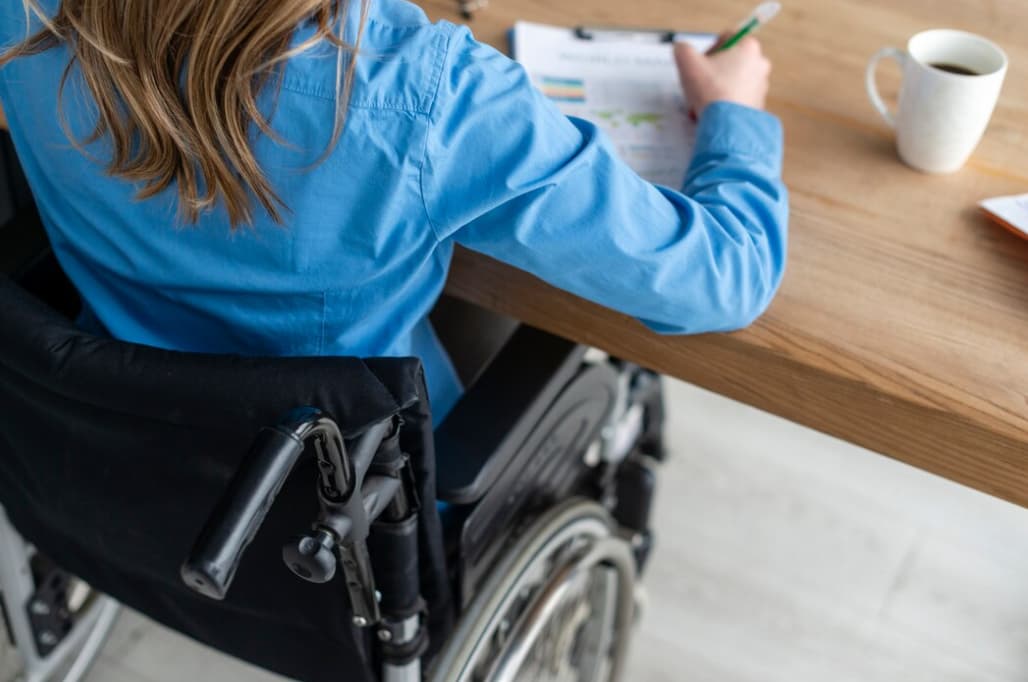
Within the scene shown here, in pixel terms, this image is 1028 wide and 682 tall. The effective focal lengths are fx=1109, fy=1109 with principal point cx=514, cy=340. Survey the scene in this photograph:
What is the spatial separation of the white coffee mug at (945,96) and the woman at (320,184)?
0.16 metres

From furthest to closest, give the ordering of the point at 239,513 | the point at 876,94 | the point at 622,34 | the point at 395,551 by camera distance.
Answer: the point at 622,34, the point at 876,94, the point at 395,551, the point at 239,513

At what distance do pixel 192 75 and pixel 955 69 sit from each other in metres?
0.66

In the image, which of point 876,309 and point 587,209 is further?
point 876,309

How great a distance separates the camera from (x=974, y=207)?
3.10ft

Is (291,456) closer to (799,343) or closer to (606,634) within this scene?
(799,343)

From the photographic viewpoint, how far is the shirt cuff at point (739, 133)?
2.99 ft

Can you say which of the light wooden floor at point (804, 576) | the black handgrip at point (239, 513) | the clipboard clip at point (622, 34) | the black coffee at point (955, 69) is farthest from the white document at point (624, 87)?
the light wooden floor at point (804, 576)

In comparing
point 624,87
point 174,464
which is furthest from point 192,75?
point 624,87

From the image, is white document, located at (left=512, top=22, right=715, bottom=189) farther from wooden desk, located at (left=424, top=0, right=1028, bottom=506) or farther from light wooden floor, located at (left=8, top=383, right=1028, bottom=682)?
light wooden floor, located at (left=8, top=383, right=1028, bottom=682)

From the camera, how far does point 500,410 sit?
2.99 ft

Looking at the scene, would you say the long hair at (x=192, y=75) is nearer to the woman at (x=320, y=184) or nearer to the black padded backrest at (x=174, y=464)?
the woman at (x=320, y=184)

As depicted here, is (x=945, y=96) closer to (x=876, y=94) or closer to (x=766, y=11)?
(x=876, y=94)

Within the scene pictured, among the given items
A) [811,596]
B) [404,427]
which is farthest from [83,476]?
[811,596]

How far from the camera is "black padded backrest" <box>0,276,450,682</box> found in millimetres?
673
